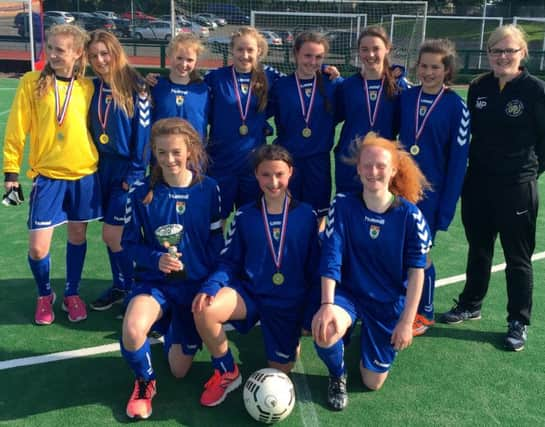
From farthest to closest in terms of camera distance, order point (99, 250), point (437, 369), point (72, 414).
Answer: point (99, 250)
point (437, 369)
point (72, 414)

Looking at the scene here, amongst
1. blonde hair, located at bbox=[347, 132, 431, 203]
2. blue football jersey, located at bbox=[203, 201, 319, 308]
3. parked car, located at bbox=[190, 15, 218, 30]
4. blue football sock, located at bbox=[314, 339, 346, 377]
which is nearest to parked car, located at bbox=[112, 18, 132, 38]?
parked car, located at bbox=[190, 15, 218, 30]

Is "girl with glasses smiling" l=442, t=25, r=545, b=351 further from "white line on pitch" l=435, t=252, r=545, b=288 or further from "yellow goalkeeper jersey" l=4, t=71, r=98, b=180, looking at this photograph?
"yellow goalkeeper jersey" l=4, t=71, r=98, b=180

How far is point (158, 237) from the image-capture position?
3.33 meters

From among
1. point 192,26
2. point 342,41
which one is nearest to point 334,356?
point 342,41

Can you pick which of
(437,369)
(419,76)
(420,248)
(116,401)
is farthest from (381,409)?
(419,76)

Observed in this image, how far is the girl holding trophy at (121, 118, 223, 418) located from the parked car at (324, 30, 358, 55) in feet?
53.3

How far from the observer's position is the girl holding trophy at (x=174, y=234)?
3371 millimetres

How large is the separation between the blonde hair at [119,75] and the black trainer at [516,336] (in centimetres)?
297

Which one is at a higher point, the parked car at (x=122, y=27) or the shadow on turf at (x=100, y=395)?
the parked car at (x=122, y=27)

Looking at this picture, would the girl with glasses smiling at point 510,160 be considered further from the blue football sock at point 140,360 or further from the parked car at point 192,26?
the parked car at point 192,26

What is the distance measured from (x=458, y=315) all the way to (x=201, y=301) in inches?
82.6

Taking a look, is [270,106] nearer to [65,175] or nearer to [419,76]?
[419,76]

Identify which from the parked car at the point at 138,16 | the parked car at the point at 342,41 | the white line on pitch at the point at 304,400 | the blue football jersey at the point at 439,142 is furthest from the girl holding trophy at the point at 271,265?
the parked car at the point at 138,16

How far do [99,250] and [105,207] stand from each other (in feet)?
4.85
